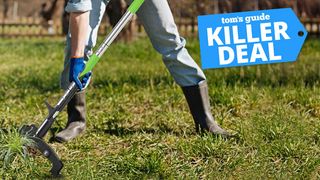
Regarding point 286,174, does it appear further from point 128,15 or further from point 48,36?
point 48,36

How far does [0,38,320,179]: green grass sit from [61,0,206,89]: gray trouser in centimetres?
39

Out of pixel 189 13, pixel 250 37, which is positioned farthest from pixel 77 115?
pixel 189 13

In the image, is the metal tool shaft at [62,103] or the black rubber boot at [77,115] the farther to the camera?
the black rubber boot at [77,115]

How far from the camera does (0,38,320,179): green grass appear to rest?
3.10 meters

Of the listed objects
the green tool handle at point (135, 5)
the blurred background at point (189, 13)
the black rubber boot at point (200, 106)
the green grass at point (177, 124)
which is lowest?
the blurred background at point (189, 13)

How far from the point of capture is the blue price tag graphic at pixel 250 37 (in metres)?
3.53

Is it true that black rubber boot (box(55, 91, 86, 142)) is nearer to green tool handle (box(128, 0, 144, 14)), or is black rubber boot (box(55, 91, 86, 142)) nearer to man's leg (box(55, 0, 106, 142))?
man's leg (box(55, 0, 106, 142))

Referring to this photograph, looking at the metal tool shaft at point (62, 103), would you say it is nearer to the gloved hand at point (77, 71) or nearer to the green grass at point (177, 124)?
the gloved hand at point (77, 71)

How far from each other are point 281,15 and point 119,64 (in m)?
4.52

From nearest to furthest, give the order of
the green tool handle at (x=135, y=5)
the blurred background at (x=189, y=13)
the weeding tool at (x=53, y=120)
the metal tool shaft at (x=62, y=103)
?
the weeding tool at (x=53, y=120)
the metal tool shaft at (x=62, y=103)
the green tool handle at (x=135, y=5)
the blurred background at (x=189, y=13)

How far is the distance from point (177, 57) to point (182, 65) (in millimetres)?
61

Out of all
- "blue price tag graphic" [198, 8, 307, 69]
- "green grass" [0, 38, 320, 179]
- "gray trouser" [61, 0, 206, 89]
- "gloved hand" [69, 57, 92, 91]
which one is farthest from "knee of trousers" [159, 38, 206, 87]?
"gloved hand" [69, 57, 92, 91]

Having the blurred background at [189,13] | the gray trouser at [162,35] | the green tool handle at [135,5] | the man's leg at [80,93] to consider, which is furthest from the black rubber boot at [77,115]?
the blurred background at [189,13]

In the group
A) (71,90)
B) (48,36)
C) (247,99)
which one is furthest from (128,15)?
(48,36)
